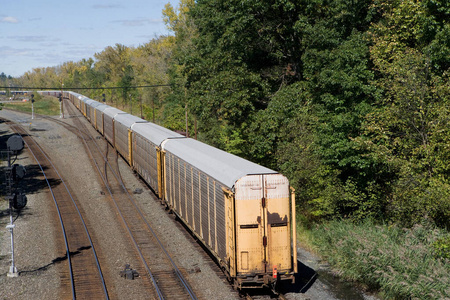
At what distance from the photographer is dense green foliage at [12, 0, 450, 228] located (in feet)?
62.2

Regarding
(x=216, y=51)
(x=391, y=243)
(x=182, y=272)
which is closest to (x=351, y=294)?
(x=391, y=243)

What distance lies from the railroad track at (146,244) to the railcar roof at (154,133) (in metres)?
3.91

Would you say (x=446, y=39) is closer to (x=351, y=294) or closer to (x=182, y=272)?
(x=351, y=294)

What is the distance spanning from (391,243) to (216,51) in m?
20.6

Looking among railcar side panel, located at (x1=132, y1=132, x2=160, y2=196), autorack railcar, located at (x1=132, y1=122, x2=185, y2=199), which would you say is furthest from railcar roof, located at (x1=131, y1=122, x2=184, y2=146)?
railcar side panel, located at (x1=132, y1=132, x2=160, y2=196)

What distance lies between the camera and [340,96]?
23.2 metres

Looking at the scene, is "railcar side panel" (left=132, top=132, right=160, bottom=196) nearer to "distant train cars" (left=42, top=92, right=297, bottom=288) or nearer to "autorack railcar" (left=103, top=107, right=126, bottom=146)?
"distant train cars" (left=42, top=92, right=297, bottom=288)

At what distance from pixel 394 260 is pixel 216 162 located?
6.69 m

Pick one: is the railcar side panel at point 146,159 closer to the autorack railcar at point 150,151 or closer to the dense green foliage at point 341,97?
the autorack railcar at point 150,151

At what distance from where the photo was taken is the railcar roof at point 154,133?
23586 millimetres

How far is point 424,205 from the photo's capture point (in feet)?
60.5

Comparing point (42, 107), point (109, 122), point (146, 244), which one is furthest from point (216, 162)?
point (42, 107)

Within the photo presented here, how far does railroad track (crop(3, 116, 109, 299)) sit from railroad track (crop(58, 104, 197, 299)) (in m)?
1.76

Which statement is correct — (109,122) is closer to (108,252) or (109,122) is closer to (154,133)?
(154,133)
